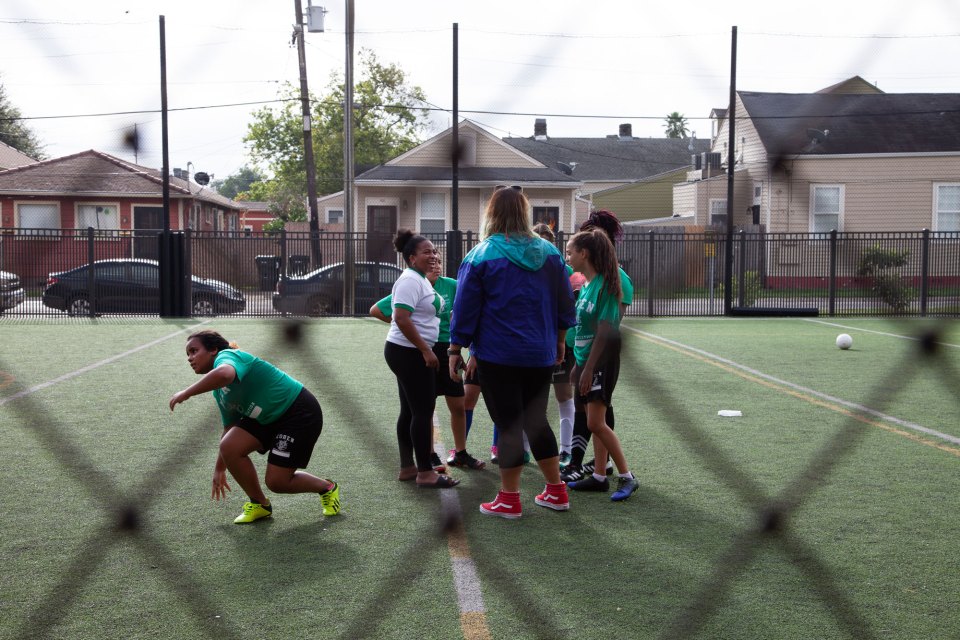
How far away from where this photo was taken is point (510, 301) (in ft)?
13.9

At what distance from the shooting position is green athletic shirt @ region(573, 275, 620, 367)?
4.36 metres

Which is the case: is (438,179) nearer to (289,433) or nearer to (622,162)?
(622,162)

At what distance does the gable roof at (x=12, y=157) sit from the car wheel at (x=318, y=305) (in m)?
0.69

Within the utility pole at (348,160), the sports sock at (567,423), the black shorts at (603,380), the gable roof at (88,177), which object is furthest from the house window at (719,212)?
the sports sock at (567,423)

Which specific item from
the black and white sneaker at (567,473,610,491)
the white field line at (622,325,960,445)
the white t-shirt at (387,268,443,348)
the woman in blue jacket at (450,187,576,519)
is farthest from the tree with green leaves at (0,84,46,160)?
the black and white sneaker at (567,473,610,491)

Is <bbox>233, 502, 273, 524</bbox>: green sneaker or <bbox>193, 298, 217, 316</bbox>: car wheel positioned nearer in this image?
A: <bbox>233, 502, 273, 524</bbox>: green sneaker

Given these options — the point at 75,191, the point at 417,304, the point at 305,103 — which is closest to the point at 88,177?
the point at 75,191

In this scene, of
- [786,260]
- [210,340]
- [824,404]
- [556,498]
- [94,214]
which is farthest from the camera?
[824,404]

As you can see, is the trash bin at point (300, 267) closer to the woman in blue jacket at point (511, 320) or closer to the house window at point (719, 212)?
the woman in blue jacket at point (511, 320)

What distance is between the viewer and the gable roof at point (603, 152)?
1.75 metres

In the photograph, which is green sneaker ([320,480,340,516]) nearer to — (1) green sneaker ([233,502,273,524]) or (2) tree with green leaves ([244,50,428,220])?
(1) green sneaker ([233,502,273,524])

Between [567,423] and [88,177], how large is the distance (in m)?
4.67

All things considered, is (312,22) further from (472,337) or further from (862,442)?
(862,442)

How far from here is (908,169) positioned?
1596 mm
